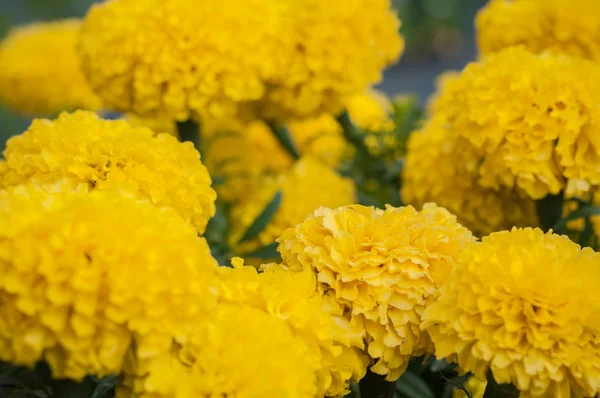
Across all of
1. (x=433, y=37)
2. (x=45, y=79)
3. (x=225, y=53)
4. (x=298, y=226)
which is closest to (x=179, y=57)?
(x=225, y=53)

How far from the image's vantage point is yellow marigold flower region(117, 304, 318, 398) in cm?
66

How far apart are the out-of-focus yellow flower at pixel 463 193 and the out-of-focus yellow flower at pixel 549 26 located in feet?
0.74

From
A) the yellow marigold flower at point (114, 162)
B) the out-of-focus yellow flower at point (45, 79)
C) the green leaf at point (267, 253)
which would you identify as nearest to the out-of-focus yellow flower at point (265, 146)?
the green leaf at point (267, 253)

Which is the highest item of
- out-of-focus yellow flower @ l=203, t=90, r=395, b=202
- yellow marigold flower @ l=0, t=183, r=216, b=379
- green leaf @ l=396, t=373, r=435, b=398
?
yellow marigold flower @ l=0, t=183, r=216, b=379

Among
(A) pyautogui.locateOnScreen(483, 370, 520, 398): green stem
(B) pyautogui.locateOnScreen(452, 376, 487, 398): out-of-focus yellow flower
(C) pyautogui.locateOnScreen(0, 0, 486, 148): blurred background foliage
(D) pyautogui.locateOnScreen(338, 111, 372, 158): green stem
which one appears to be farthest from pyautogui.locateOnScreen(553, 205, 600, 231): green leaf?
(C) pyautogui.locateOnScreen(0, 0, 486, 148): blurred background foliage

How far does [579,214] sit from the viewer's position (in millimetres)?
1107

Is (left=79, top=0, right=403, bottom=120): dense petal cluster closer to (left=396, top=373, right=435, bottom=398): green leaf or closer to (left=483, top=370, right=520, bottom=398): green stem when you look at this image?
(left=396, top=373, right=435, bottom=398): green leaf

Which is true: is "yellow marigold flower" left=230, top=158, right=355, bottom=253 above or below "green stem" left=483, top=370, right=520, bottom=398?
below

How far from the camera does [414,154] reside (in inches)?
49.9

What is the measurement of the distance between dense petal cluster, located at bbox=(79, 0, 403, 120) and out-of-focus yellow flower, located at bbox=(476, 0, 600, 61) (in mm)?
193

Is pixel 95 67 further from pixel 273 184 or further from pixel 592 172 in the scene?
pixel 592 172

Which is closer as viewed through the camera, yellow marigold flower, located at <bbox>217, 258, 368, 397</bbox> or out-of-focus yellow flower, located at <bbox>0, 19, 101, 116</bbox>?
yellow marigold flower, located at <bbox>217, 258, 368, 397</bbox>

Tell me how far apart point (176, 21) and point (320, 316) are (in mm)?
588

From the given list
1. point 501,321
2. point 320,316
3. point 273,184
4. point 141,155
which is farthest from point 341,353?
point 273,184
